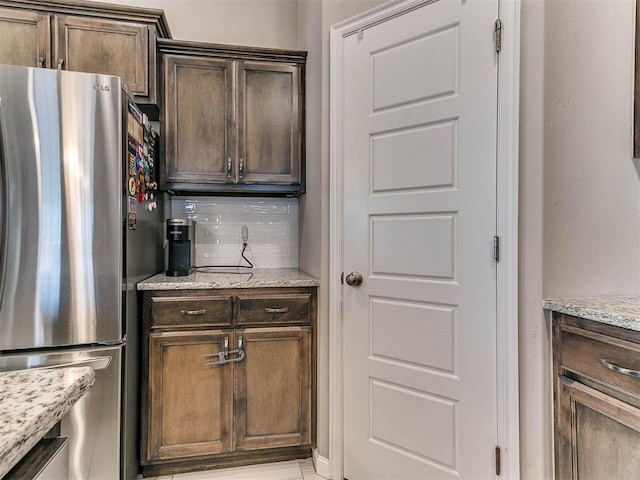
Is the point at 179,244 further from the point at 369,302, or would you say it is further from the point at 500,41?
the point at 500,41

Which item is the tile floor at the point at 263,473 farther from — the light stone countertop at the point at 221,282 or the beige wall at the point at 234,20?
the beige wall at the point at 234,20

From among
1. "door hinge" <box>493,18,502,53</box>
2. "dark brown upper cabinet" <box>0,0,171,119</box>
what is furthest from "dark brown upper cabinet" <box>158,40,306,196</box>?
"door hinge" <box>493,18,502,53</box>

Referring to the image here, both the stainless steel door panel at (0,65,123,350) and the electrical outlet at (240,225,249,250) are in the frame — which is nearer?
the stainless steel door panel at (0,65,123,350)

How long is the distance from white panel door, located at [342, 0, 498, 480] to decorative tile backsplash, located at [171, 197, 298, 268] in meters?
0.95

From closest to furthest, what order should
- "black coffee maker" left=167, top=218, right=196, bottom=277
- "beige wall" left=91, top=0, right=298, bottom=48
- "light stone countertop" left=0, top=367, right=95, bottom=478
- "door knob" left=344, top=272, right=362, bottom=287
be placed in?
1. "light stone countertop" left=0, top=367, right=95, bottom=478
2. "door knob" left=344, top=272, right=362, bottom=287
3. "black coffee maker" left=167, top=218, right=196, bottom=277
4. "beige wall" left=91, top=0, right=298, bottom=48

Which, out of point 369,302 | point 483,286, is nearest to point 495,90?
point 483,286

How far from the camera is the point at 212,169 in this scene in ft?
7.43

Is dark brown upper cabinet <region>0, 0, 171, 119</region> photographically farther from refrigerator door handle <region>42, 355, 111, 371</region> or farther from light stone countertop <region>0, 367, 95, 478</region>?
light stone countertop <region>0, 367, 95, 478</region>

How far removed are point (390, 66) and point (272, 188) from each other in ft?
3.37

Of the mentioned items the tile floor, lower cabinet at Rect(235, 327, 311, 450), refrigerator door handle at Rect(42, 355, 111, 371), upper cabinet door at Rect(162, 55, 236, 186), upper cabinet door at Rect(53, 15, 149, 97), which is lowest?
the tile floor

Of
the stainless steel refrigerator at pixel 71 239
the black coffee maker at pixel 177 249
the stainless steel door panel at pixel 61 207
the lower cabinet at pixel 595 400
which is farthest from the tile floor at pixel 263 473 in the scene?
the lower cabinet at pixel 595 400

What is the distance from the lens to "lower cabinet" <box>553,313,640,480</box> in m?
1.03

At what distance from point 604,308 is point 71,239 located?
76.4 inches

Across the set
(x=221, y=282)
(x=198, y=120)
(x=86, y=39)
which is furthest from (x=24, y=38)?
(x=221, y=282)
